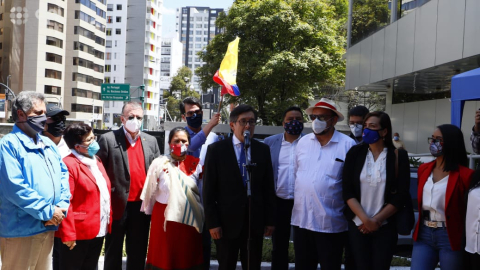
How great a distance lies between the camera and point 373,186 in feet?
16.2

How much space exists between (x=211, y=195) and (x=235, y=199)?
0.85 feet

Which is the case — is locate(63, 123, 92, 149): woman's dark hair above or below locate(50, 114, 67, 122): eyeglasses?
below

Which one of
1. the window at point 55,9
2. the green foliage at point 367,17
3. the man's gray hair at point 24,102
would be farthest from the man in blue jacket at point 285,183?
the window at point 55,9

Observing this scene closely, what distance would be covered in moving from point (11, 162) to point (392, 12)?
1843cm

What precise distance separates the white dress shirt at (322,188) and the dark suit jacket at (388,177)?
185mm

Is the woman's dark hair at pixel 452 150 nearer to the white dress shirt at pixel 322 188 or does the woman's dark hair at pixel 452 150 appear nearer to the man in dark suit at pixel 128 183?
the white dress shirt at pixel 322 188

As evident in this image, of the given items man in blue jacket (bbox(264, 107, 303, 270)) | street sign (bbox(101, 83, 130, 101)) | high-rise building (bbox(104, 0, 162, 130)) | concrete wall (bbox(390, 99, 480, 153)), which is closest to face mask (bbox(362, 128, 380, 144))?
man in blue jacket (bbox(264, 107, 303, 270))

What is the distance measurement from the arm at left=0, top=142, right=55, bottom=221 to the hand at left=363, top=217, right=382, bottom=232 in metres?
3.06

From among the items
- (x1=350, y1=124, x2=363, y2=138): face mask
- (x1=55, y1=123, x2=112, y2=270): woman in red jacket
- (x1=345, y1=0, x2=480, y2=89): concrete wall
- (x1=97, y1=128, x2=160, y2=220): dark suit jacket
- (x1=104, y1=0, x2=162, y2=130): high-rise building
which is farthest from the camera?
(x1=104, y1=0, x2=162, y2=130): high-rise building

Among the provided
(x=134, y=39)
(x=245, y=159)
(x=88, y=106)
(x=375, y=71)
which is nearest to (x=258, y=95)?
(x=375, y=71)

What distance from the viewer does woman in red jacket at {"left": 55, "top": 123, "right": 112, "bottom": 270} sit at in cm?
513

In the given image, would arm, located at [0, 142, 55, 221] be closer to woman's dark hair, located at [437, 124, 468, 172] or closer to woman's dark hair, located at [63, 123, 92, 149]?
woman's dark hair, located at [63, 123, 92, 149]

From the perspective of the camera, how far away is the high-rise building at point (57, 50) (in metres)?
69.8

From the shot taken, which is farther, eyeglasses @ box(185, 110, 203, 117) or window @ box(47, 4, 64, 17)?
window @ box(47, 4, 64, 17)
